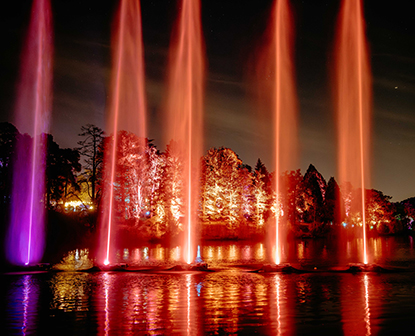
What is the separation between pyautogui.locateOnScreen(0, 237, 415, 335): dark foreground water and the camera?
33.2 ft

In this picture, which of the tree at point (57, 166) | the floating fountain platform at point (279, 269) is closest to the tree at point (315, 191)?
the tree at point (57, 166)

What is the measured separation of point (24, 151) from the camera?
105 ft

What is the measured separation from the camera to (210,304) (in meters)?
12.8

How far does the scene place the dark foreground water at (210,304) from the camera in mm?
10117

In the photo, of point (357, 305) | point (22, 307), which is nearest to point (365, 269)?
point (357, 305)

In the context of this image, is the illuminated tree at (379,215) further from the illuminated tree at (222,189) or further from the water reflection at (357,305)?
the water reflection at (357,305)

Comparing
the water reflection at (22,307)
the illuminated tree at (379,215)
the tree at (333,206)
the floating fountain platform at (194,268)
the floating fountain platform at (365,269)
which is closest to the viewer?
the water reflection at (22,307)

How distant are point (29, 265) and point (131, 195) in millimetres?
29479

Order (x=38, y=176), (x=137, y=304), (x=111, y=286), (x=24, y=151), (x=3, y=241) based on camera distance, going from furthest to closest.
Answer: (x=24, y=151) → (x=38, y=176) → (x=3, y=241) → (x=111, y=286) → (x=137, y=304)

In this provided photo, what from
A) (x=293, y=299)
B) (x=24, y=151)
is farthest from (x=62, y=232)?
(x=293, y=299)

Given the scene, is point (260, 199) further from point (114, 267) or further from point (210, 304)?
point (210, 304)

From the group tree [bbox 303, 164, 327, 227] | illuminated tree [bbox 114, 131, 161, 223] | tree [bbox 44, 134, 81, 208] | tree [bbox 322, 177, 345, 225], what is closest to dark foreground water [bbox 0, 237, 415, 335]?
tree [bbox 44, 134, 81, 208]

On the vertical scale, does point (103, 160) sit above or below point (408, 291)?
above

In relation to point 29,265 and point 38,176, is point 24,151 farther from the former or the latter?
point 29,265
